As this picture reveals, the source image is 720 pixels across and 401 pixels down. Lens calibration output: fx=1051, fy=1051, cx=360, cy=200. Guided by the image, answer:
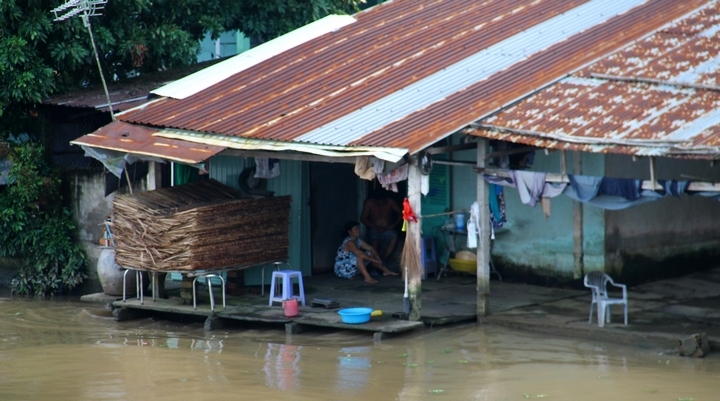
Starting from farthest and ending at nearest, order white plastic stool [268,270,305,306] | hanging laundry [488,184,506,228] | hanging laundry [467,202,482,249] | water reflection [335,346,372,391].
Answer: hanging laundry [488,184,506,228] → white plastic stool [268,270,305,306] → hanging laundry [467,202,482,249] → water reflection [335,346,372,391]

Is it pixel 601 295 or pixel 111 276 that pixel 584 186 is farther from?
pixel 111 276

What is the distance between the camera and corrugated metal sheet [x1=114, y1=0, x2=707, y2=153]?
12375 millimetres

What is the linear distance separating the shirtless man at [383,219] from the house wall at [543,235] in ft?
3.76

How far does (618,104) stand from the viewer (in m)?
11.6

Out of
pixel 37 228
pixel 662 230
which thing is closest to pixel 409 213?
pixel 662 230

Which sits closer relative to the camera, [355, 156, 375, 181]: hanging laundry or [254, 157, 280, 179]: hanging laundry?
[355, 156, 375, 181]: hanging laundry

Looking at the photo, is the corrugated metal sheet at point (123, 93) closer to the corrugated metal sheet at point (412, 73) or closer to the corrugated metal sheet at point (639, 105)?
the corrugated metal sheet at point (412, 73)

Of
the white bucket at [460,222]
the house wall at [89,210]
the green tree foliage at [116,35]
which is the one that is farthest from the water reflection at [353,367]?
the green tree foliage at [116,35]

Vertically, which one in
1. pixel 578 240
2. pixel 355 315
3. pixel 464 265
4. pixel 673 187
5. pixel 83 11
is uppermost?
pixel 83 11

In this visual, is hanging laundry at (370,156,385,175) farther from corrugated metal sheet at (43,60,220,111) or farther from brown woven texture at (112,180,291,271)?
corrugated metal sheet at (43,60,220,111)

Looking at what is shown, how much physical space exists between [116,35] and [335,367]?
784 cm

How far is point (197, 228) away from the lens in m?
12.8

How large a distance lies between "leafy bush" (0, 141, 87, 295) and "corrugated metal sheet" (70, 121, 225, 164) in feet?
7.04

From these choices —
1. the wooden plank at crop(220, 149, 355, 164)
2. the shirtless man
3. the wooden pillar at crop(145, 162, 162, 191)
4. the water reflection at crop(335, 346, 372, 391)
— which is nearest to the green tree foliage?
the wooden pillar at crop(145, 162, 162, 191)
